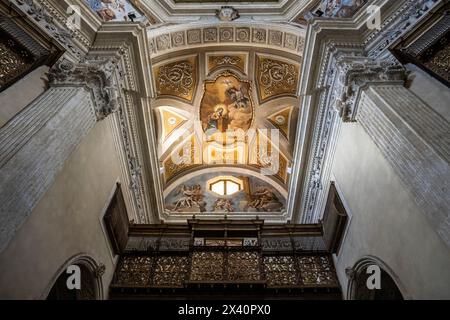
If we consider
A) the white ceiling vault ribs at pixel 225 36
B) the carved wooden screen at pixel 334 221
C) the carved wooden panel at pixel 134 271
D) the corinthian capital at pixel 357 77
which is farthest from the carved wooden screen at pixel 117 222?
the corinthian capital at pixel 357 77

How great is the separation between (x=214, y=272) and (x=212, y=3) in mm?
7651

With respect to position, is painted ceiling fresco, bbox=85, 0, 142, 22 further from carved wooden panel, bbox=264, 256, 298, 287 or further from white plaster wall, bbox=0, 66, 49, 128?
carved wooden panel, bbox=264, 256, 298, 287

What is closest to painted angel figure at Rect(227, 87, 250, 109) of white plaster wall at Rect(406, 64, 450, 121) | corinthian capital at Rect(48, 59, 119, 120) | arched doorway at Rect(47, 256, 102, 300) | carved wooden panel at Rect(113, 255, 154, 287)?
corinthian capital at Rect(48, 59, 119, 120)

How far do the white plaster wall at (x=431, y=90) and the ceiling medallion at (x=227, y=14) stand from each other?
581 centimetres

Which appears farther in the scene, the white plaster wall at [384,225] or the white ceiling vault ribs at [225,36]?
the white ceiling vault ribs at [225,36]

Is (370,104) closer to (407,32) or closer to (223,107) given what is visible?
(407,32)

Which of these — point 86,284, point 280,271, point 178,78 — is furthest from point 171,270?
point 178,78

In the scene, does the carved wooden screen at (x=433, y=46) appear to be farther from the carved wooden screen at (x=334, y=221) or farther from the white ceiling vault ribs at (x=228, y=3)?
the white ceiling vault ribs at (x=228, y=3)

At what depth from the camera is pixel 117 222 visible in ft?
24.8

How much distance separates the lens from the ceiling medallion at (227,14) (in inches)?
398

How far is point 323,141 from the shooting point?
833cm

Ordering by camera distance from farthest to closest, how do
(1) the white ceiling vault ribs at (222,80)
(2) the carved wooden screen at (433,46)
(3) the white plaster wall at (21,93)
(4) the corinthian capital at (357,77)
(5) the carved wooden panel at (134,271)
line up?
(1) the white ceiling vault ribs at (222,80) < (5) the carved wooden panel at (134,271) < (4) the corinthian capital at (357,77) < (2) the carved wooden screen at (433,46) < (3) the white plaster wall at (21,93)
